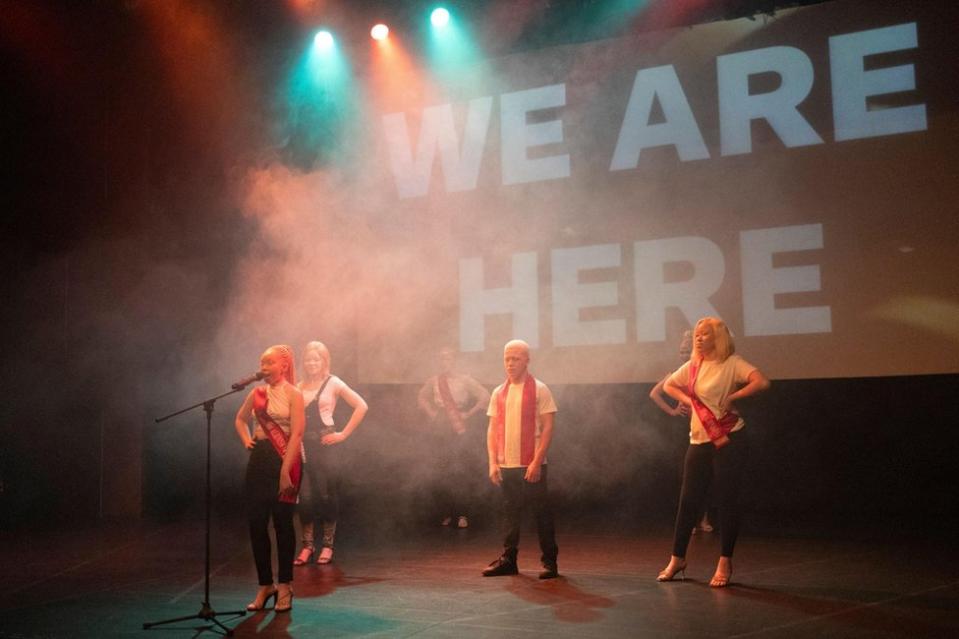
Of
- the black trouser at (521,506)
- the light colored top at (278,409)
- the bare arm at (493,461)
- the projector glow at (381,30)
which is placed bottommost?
the black trouser at (521,506)

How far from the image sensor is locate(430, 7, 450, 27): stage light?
Answer: 8.95 m

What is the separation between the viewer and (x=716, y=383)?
527 cm

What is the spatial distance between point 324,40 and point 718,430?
→ 20.2 feet

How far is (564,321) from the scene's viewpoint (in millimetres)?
7996

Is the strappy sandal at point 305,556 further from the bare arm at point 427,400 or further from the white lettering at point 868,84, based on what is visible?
the white lettering at point 868,84

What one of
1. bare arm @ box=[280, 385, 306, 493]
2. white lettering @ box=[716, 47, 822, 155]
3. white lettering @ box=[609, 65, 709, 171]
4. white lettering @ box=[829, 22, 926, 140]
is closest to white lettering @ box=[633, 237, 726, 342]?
white lettering @ box=[609, 65, 709, 171]

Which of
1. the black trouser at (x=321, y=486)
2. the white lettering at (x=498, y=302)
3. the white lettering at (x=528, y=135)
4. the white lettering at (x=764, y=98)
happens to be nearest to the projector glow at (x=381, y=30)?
the white lettering at (x=528, y=135)

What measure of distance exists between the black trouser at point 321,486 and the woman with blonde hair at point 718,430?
98.7 inches

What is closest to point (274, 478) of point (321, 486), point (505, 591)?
point (505, 591)

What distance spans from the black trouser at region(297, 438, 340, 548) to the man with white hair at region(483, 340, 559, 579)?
1.37 metres

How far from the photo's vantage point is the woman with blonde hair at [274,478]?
15.9ft

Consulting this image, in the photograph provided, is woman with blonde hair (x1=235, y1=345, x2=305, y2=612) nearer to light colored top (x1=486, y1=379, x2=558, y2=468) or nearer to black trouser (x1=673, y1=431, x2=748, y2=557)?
light colored top (x1=486, y1=379, x2=558, y2=468)

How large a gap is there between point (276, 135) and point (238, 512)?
4.03m

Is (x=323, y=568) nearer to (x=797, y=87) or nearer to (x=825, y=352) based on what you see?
(x=825, y=352)
